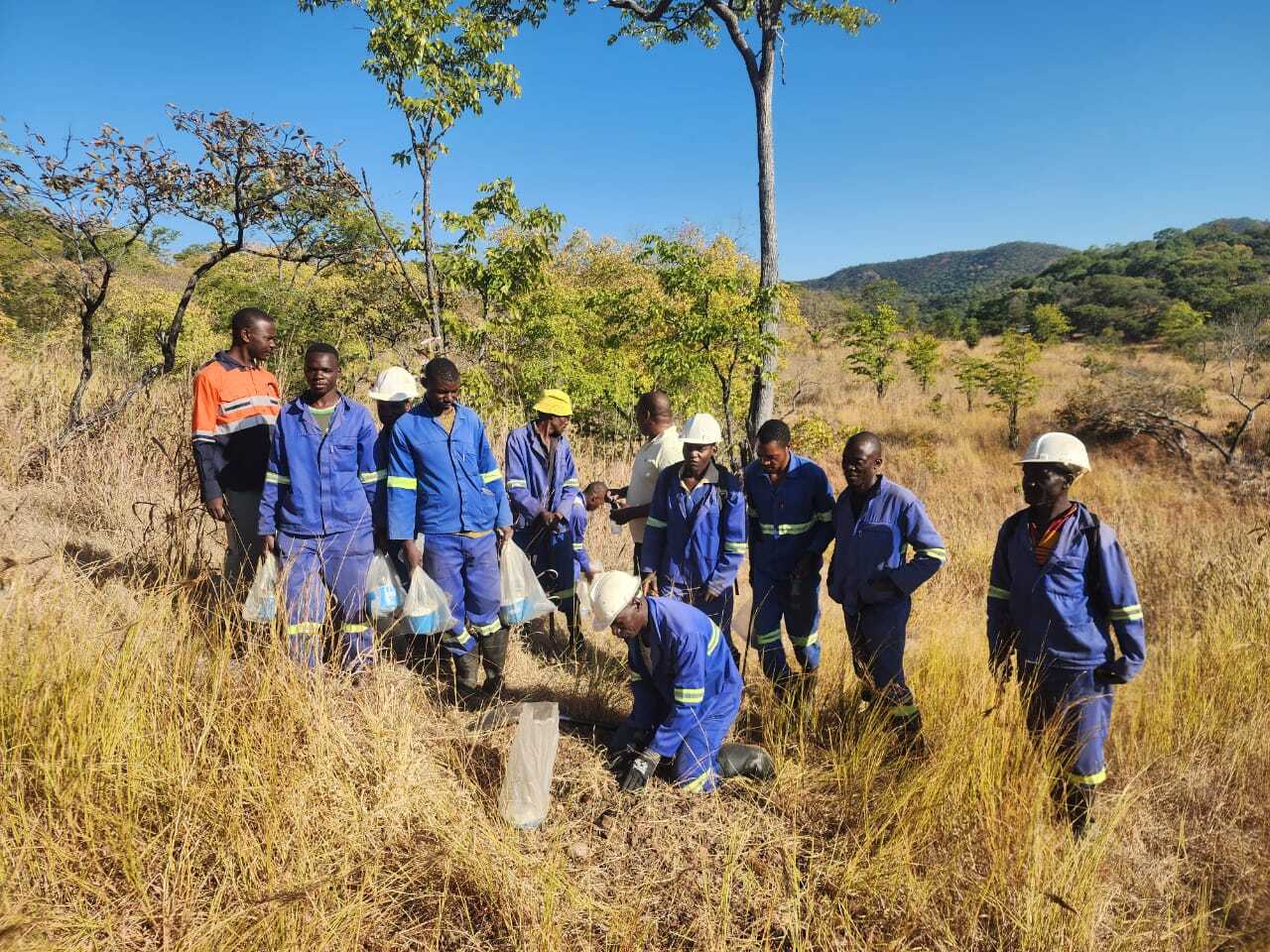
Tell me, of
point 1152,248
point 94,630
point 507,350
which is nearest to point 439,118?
point 507,350

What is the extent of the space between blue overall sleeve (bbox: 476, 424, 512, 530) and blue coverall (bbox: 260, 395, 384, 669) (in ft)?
2.20

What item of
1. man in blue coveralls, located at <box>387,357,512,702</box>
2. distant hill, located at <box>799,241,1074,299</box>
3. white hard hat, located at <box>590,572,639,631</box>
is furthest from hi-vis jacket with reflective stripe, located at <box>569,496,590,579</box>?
distant hill, located at <box>799,241,1074,299</box>

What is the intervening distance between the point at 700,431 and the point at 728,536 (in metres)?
0.62

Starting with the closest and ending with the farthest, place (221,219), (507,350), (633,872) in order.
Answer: (633,872) < (221,219) < (507,350)

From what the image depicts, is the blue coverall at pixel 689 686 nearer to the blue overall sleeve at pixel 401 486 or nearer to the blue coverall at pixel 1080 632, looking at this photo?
the blue coverall at pixel 1080 632

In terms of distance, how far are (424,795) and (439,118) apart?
6.21 meters

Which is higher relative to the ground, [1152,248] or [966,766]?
[1152,248]

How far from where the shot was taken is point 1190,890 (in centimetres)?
245

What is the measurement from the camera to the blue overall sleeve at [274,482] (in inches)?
128

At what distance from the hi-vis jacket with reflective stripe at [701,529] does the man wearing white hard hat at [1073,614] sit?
141 centimetres

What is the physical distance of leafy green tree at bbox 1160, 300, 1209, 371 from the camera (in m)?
22.6

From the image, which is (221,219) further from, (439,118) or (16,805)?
(16,805)

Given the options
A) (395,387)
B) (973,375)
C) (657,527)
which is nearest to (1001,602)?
(657,527)

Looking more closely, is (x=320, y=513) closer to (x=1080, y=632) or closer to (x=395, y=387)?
(x=395, y=387)
